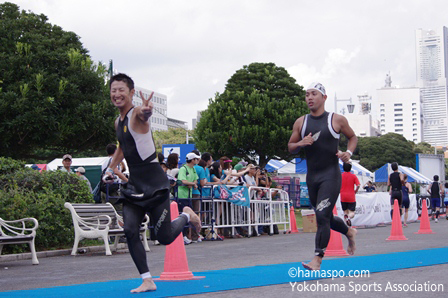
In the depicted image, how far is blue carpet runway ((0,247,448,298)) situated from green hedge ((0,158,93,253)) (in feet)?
18.8

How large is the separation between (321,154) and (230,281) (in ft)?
5.94

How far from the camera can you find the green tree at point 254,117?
43.6 metres

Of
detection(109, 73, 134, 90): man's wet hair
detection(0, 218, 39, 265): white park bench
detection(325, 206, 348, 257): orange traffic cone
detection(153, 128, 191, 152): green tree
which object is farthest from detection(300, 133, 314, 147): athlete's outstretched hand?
detection(153, 128, 191, 152): green tree

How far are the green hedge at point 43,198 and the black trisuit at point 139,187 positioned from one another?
6.85m

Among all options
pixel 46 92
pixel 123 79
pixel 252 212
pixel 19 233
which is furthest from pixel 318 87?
pixel 46 92

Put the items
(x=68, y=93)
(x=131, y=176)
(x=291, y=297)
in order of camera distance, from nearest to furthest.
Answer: (x=291, y=297) → (x=131, y=176) → (x=68, y=93)

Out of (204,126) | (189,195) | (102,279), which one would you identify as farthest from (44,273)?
(204,126)

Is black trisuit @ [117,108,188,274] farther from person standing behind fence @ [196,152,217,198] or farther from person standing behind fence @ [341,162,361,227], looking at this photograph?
person standing behind fence @ [341,162,361,227]

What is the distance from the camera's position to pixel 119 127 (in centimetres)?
682

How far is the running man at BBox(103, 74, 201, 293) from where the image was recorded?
663 centimetres

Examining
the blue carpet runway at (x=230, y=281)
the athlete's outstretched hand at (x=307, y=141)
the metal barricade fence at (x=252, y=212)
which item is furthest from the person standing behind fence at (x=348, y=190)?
the athlete's outstretched hand at (x=307, y=141)

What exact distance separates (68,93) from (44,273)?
17.8 meters

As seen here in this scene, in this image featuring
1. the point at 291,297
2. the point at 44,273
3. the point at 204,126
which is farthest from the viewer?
the point at 204,126

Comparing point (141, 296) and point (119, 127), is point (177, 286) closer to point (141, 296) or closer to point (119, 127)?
point (141, 296)
